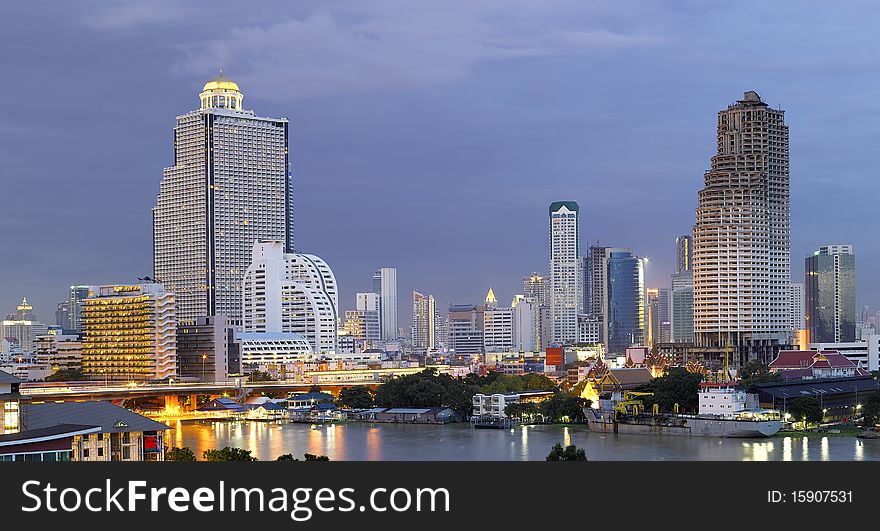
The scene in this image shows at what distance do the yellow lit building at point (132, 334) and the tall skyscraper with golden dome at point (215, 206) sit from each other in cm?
2002

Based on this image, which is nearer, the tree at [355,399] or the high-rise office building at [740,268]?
the tree at [355,399]

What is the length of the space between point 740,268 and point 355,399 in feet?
70.2

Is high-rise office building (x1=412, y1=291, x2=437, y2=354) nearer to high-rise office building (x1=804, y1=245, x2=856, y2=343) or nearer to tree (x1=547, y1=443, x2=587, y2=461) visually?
high-rise office building (x1=804, y1=245, x2=856, y2=343)

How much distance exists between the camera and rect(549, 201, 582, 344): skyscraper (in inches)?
4016

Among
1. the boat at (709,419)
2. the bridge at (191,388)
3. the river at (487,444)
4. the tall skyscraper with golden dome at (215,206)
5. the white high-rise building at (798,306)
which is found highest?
the tall skyscraper with golden dome at (215,206)

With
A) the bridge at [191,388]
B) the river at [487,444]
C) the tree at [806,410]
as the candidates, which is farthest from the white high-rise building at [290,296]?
the tree at [806,410]

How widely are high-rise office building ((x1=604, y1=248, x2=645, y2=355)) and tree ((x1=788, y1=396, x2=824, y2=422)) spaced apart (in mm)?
66569

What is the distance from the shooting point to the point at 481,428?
3488 cm

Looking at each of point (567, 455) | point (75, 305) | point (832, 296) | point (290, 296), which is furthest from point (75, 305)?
point (567, 455)

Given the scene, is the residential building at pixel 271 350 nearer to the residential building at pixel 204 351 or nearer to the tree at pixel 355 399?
the residential building at pixel 204 351

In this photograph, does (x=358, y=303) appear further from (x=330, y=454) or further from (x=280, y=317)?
(x=330, y=454)

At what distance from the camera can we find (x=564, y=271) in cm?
10512

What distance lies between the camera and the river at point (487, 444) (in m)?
25.5
